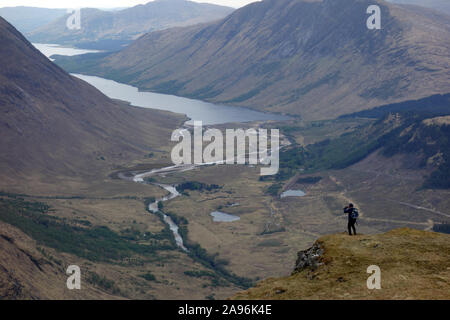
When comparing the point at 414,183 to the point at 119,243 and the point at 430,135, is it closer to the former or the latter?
the point at 430,135

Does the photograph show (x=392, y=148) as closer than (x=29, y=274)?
No

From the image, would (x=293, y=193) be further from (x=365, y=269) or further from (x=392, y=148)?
(x=365, y=269)

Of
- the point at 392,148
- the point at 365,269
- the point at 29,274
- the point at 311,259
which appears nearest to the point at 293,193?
the point at 392,148

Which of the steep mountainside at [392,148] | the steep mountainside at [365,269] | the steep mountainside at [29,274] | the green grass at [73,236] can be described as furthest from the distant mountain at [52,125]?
the steep mountainside at [365,269]

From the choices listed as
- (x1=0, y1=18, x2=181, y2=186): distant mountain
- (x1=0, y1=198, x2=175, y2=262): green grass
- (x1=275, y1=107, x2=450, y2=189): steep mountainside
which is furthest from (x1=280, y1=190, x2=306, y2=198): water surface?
(x1=0, y1=18, x2=181, y2=186): distant mountain

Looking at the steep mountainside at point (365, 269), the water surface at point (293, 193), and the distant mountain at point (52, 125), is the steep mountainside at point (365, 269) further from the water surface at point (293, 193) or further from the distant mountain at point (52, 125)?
the distant mountain at point (52, 125)

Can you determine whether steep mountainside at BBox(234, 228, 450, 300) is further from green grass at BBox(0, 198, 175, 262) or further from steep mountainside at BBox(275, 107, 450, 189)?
steep mountainside at BBox(275, 107, 450, 189)

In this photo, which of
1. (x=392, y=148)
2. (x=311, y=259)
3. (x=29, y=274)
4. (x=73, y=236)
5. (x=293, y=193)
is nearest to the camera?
(x=311, y=259)
